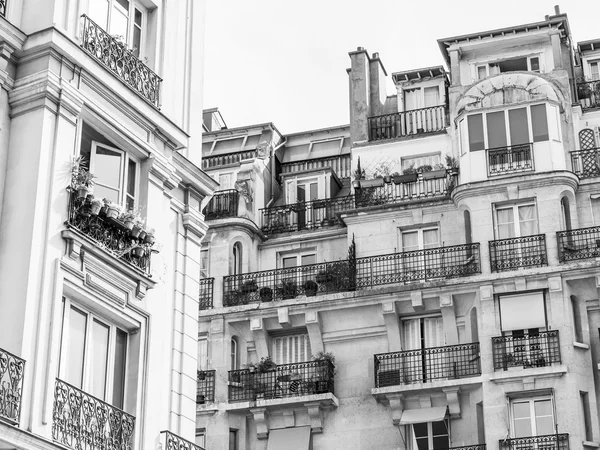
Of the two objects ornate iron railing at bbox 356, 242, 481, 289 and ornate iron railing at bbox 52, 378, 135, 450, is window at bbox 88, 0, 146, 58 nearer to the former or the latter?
ornate iron railing at bbox 52, 378, 135, 450

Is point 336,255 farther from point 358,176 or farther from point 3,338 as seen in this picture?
point 3,338

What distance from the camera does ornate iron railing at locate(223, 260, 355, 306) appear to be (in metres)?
41.4

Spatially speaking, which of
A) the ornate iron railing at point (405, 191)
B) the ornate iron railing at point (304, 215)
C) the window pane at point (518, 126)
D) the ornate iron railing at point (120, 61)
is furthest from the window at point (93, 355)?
the ornate iron railing at point (304, 215)

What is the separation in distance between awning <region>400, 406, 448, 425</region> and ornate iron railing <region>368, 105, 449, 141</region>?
992 centimetres

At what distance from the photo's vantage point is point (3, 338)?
18094 millimetres

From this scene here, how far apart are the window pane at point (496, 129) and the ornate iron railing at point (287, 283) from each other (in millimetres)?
5758

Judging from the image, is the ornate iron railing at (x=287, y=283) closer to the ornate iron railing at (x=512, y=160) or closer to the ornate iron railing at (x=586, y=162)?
the ornate iron railing at (x=512, y=160)

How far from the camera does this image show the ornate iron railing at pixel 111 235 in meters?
19.7

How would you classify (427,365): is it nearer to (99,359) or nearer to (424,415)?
(424,415)

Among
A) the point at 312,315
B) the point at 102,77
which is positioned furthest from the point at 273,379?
the point at 102,77

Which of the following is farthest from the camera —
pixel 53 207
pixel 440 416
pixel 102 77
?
pixel 440 416

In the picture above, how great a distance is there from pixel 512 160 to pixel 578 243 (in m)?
3.28

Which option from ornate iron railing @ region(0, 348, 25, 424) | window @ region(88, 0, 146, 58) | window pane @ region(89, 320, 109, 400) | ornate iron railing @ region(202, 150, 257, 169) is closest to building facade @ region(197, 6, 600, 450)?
ornate iron railing @ region(202, 150, 257, 169)

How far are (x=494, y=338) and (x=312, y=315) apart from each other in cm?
564
